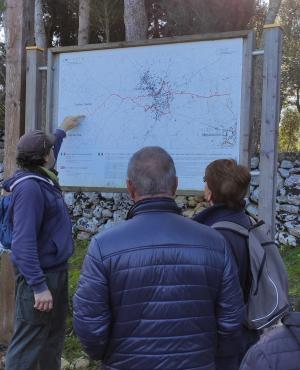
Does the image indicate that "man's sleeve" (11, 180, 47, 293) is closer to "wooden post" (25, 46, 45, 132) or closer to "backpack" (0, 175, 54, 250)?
"backpack" (0, 175, 54, 250)

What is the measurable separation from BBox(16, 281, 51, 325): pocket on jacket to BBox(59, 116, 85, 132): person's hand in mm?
1465

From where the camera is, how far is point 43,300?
3.00m

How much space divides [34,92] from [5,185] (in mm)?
1384

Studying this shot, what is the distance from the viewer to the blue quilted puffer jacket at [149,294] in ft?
6.86

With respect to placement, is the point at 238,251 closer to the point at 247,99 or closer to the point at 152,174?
the point at 152,174

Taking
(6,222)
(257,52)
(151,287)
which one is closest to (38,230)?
(6,222)

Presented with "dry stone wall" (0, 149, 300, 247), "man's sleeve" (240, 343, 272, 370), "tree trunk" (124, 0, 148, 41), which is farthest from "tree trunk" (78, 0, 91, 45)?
"man's sleeve" (240, 343, 272, 370)

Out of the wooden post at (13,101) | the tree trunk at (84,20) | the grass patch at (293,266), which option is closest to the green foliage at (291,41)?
the tree trunk at (84,20)

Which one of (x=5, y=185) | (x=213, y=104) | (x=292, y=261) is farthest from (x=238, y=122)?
(x=292, y=261)

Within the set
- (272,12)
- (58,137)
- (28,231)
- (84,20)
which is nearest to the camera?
(28,231)

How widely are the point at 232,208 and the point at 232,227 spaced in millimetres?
133

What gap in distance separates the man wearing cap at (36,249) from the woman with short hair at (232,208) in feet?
2.99

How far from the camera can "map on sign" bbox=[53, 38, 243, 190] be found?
3.64 meters

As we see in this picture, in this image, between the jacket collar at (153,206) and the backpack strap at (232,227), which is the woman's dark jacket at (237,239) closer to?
the backpack strap at (232,227)
